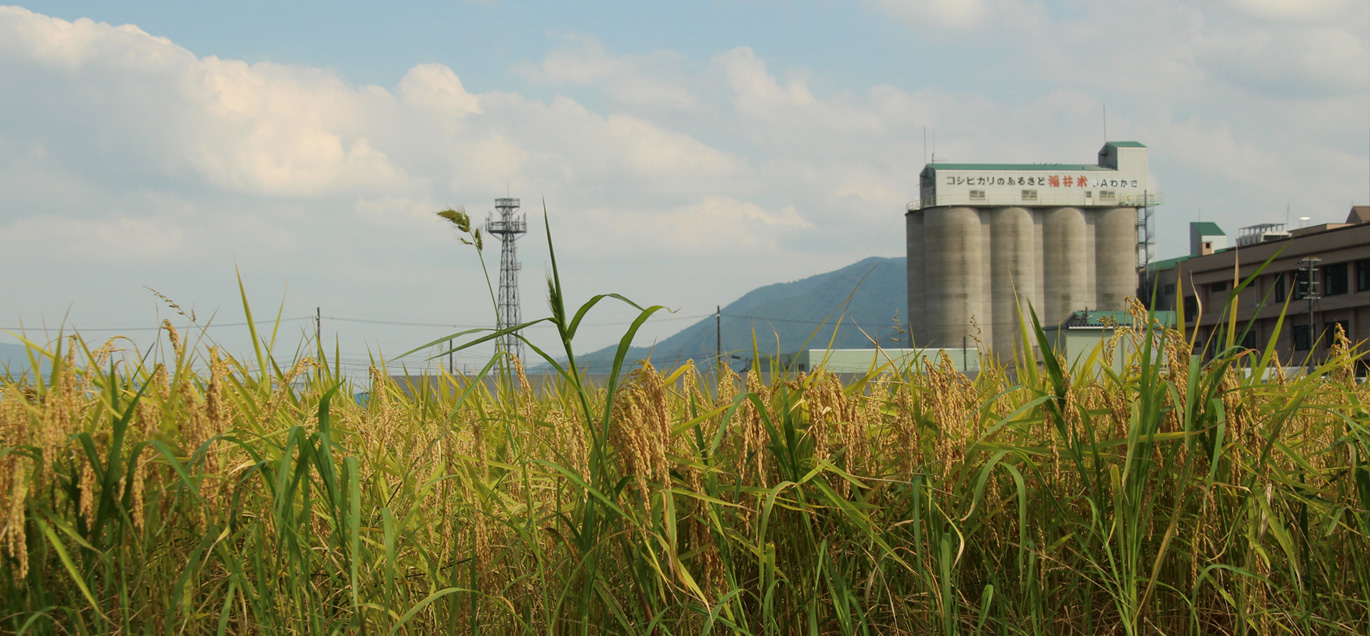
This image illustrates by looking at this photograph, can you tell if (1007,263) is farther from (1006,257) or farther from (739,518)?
(739,518)

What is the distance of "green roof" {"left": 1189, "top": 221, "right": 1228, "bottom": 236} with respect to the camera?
85.9m

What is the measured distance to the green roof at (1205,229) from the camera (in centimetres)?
8594

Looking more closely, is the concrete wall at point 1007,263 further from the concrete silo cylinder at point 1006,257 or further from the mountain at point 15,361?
the mountain at point 15,361

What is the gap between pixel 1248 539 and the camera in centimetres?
240

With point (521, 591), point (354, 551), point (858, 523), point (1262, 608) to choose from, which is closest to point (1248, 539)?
point (1262, 608)

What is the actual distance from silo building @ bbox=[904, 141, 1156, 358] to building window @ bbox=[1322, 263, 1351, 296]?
1901cm

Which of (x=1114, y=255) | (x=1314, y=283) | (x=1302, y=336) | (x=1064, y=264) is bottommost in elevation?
(x=1302, y=336)

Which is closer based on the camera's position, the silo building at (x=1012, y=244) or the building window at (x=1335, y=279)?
the building window at (x=1335, y=279)

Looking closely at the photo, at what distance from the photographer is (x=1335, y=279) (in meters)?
51.5

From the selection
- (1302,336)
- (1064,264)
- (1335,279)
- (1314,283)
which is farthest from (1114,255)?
(1314,283)

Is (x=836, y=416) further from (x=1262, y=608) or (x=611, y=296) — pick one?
(x=1262, y=608)

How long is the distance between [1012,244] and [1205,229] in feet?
92.2

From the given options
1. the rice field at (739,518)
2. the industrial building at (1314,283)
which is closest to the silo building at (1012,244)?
the industrial building at (1314,283)

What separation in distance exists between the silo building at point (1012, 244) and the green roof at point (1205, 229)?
1340cm
